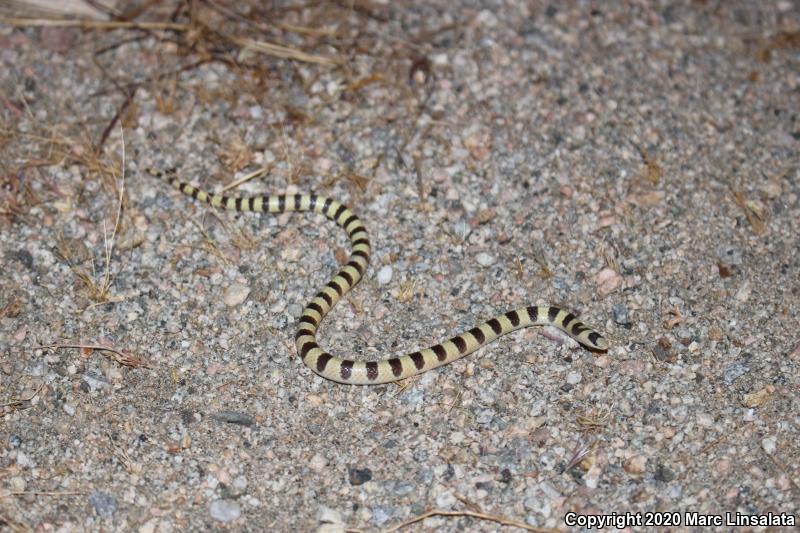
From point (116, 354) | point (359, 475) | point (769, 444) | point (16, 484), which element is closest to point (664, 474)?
point (769, 444)

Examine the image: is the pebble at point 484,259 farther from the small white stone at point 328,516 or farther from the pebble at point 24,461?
the pebble at point 24,461

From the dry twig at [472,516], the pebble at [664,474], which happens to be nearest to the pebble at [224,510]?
the dry twig at [472,516]

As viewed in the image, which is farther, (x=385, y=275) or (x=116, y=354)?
(x=385, y=275)

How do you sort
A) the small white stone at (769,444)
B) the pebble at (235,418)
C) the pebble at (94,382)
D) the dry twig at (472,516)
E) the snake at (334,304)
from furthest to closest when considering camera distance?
the snake at (334,304) → the pebble at (94,382) → the pebble at (235,418) → the small white stone at (769,444) → the dry twig at (472,516)

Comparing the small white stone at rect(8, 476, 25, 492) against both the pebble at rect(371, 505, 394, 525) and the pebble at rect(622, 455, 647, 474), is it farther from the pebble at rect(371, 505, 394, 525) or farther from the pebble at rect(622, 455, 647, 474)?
the pebble at rect(622, 455, 647, 474)

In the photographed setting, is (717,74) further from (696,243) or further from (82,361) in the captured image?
(82,361)

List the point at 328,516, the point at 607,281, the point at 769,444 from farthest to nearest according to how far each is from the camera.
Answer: the point at 607,281 < the point at 769,444 < the point at 328,516

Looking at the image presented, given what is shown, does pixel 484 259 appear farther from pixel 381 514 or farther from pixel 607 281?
pixel 381 514

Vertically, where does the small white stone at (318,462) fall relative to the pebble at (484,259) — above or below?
below
